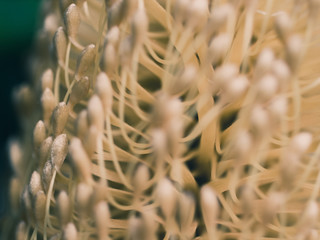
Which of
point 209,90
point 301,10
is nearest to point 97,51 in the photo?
point 209,90

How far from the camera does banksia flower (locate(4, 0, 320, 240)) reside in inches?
29.7

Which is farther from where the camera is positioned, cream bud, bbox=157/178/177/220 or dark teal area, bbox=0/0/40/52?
dark teal area, bbox=0/0/40/52

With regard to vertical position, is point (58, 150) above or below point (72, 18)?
below

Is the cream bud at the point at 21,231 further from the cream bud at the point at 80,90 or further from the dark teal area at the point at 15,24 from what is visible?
the dark teal area at the point at 15,24

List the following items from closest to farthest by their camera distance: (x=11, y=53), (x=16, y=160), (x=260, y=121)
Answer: (x=260, y=121) → (x=16, y=160) → (x=11, y=53)

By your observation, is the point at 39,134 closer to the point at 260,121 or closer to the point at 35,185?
the point at 35,185

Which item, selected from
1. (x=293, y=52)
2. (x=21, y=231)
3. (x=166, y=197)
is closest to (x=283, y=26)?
(x=293, y=52)

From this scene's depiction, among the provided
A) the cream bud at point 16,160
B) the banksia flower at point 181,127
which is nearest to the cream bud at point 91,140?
the banksia flower at point 181,127

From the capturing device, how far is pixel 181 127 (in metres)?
0.75

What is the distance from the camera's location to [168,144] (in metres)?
0.75

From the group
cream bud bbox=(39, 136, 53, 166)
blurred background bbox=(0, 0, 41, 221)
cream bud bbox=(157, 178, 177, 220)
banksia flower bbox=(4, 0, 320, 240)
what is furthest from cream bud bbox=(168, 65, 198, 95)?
blurred background bbox=(0, 0, 41, 221)

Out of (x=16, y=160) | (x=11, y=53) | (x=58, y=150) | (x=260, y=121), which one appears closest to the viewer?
(x=260, y=121)

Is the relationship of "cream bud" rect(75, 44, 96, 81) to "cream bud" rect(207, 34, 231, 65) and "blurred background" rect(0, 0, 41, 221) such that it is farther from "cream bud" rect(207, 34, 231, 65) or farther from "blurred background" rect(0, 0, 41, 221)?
"blurred background" rect(0, 0, 41, 221)

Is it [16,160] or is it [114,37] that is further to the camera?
[16,160]
